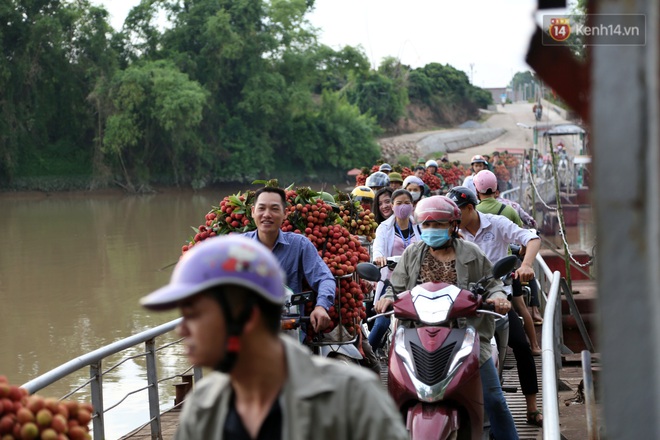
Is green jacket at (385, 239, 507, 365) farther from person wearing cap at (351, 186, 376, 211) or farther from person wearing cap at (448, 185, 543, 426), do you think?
person wearing cap at (351, 186, 376, 211)

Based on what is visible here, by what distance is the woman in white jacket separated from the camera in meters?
9.15

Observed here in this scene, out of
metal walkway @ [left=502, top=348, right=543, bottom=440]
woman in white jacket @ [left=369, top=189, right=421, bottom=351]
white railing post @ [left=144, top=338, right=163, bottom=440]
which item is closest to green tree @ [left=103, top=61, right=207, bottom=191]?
woman in white jacket @ [left=369, top=189, right=421, bottom=351]

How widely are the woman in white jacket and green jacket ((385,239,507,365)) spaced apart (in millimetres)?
2528

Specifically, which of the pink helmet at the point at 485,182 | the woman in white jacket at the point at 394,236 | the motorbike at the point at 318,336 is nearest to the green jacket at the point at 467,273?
the motorbike at the point at 318,336

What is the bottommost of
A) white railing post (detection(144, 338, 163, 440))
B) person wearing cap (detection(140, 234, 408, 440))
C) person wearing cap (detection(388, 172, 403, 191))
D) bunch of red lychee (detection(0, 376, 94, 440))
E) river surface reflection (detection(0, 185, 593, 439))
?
river surface reflection (detection(0, 185, 593, 439))

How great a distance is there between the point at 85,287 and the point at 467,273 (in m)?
20.2

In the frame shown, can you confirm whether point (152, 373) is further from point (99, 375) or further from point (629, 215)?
point (629, 215)

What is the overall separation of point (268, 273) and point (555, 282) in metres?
5.27

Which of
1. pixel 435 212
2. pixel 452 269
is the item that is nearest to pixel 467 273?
pixel 452 269

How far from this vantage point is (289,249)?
258 inches

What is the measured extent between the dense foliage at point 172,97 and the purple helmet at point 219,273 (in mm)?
58734

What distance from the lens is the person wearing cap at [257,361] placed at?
238 cm

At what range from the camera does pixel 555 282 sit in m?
7.40

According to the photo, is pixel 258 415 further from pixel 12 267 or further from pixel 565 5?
pixel 12 267
